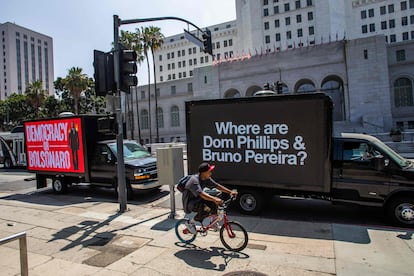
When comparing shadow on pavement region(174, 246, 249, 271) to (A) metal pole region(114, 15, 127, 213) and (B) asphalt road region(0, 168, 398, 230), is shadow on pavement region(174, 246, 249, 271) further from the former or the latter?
(A) metal pole region(114, 15, 127, 213)

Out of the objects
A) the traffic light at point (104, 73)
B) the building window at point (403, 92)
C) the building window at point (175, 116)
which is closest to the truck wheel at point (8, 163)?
the traffic light at point (104, 73)

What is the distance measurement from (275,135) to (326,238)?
8.92ft

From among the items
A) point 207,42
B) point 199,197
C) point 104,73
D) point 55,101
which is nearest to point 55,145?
point 104,73

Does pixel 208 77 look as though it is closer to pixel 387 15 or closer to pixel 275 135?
pixel 275 135

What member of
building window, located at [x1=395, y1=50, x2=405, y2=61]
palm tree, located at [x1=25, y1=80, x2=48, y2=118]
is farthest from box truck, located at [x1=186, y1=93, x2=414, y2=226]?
palm tree, located at [x1=25, y1=80, x2=48, y2=118]

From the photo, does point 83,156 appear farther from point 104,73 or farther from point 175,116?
point 175,116

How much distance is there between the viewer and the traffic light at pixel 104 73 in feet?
29.2

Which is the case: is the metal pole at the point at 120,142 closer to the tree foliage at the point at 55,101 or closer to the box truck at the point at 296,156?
the box truck at the point at 296,156

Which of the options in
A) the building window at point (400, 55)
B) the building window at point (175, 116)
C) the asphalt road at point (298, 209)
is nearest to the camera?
the asphalt road at point (298, 209)

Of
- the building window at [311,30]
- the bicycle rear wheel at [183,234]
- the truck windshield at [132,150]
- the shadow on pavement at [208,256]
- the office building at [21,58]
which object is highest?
the office building at [21,58]

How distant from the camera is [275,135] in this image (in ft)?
26.6

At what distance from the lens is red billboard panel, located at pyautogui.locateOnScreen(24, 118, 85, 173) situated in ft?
38.2

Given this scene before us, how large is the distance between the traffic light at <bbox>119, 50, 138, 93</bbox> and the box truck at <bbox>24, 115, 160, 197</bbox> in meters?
2.53

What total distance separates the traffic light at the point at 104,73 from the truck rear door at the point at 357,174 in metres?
6.08
